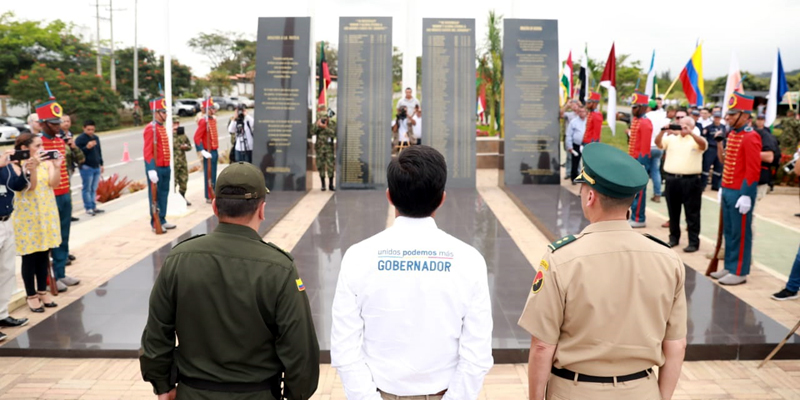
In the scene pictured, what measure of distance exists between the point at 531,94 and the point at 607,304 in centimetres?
966

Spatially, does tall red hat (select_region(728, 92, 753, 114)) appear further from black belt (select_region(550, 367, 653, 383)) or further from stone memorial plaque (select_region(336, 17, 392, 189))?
stone memorial plaque (select_region(336, 17, 392, 189))

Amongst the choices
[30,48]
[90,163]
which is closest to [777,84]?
[90,163]

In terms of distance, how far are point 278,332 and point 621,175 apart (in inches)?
50.1

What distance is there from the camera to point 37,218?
15.9ft

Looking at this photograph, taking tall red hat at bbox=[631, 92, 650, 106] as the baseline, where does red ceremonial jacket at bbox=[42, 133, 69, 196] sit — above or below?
below

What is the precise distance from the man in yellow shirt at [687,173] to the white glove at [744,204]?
A: 51.5 inches

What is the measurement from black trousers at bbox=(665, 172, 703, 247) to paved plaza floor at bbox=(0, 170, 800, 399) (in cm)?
28

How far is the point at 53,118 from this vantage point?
553 cm

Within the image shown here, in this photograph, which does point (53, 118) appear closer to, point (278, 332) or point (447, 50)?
point (278, 332)

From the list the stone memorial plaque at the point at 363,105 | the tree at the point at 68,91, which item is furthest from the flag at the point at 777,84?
the tree at the point at 68,91

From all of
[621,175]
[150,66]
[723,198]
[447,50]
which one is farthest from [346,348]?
[150,66]

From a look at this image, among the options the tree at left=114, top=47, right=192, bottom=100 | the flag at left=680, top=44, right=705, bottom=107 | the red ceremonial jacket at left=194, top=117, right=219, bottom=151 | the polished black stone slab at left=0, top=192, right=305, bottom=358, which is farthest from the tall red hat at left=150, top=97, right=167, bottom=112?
the tree at left=114, top=47, right=192, bottom=100

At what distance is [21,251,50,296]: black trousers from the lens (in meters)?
4.89

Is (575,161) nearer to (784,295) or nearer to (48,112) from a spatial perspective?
(784,295)
